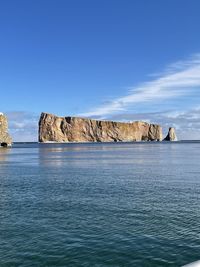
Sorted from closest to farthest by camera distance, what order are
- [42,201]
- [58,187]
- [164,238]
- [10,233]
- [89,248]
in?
[89,248], [164,238], [10,233], [42,201], [58,187]

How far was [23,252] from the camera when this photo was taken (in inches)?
859

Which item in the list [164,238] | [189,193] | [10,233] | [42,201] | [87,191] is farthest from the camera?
[87,191]

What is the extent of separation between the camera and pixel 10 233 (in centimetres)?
2567

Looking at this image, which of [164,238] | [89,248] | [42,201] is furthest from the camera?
[42,201]

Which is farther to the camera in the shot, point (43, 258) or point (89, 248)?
point (89, 248)

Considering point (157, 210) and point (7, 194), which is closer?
point (157, 210)

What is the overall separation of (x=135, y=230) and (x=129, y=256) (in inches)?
194

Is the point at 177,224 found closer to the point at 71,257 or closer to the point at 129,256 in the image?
the point at 129,256

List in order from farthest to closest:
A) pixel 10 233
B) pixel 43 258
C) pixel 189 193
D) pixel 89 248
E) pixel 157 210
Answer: pixel 189 193
pixel 157 210
pixel 10 233
pixel 89 248
pixel 43 258

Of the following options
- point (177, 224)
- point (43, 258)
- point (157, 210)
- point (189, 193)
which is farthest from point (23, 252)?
point (189, 193)

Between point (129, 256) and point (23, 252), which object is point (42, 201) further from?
point (129, 256)

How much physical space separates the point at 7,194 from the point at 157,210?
60.8 ft

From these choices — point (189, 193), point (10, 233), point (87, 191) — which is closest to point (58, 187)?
point (87, 191)

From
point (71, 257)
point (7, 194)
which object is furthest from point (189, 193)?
point (71, 257)
